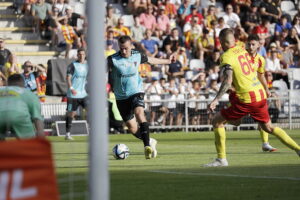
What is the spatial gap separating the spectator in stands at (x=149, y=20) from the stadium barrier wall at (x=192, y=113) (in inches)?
173

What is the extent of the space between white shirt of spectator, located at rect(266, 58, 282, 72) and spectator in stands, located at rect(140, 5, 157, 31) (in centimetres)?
419

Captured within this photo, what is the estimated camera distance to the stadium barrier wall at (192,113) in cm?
2708

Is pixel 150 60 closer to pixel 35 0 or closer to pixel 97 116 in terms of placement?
pixel 97 116

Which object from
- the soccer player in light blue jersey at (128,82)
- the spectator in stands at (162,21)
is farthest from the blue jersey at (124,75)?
Answer: the spectator in stands at (162,21)

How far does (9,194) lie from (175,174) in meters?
6.45

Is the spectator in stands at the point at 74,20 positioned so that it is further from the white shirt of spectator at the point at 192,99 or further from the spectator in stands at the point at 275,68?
the spectator in stands at the point at 275,68

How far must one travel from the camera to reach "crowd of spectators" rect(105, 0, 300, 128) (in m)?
27.6

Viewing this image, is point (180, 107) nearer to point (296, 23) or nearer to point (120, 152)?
point (296, 23)

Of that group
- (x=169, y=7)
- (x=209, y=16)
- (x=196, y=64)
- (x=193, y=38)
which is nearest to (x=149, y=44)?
(x=196, y=64)

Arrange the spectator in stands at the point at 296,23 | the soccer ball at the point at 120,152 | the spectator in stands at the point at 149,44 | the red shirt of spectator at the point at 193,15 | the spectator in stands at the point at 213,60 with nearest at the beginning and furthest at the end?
1. the soccer ball at the point at 120,152
2. the spectator in stands at the point at 149,44
3. the spectator in stands at the point at 213,60
4. the red shirt of spectator at the point at 193,15
5. the spectator in stands at the point at 296,23

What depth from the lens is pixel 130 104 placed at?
16.2 m

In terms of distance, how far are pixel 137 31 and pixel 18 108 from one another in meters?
19.7

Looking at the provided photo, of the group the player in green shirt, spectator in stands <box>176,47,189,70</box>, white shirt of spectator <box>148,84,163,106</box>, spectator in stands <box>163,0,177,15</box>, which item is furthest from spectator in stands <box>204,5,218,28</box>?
the player in green shirt

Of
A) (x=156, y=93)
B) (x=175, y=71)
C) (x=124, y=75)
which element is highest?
(x=175, y=71)
